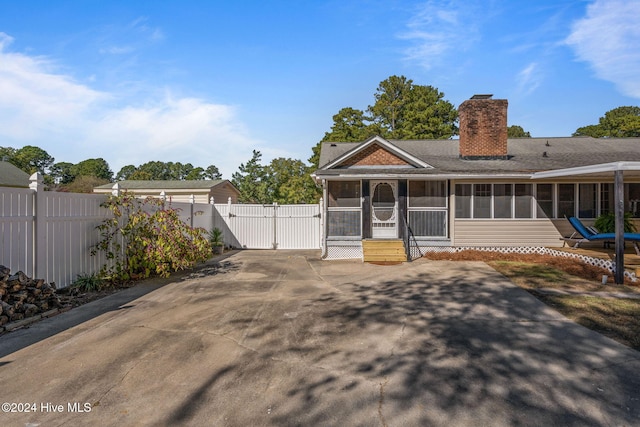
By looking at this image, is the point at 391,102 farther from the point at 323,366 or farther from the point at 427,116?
the point at 323,366

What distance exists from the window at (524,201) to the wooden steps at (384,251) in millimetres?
4355

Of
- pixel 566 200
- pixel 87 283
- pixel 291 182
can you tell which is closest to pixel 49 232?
pixel 87 283

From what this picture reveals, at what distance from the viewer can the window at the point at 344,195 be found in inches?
475

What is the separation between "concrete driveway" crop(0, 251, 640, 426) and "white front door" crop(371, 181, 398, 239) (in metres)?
5.75

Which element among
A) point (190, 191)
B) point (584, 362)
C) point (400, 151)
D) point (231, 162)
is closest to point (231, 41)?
point (400, 151)

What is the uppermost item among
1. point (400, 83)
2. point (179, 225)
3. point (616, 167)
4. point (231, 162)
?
point (400, 83)

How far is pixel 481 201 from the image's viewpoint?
38.5ft

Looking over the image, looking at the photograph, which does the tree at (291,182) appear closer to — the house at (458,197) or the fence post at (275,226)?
the fence post at (275,226)

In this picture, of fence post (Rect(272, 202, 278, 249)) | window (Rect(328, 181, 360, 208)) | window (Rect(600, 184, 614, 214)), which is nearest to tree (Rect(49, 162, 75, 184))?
fence post (Rect(272, 202, 278, 249))

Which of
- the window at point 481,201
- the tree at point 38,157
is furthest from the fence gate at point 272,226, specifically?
the tree at point 38,157

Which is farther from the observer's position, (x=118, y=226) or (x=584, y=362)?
(x=118, y=226)

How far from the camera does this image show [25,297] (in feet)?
16.9

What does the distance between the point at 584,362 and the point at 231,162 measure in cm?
3543

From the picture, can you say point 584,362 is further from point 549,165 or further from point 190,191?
point 190,191
